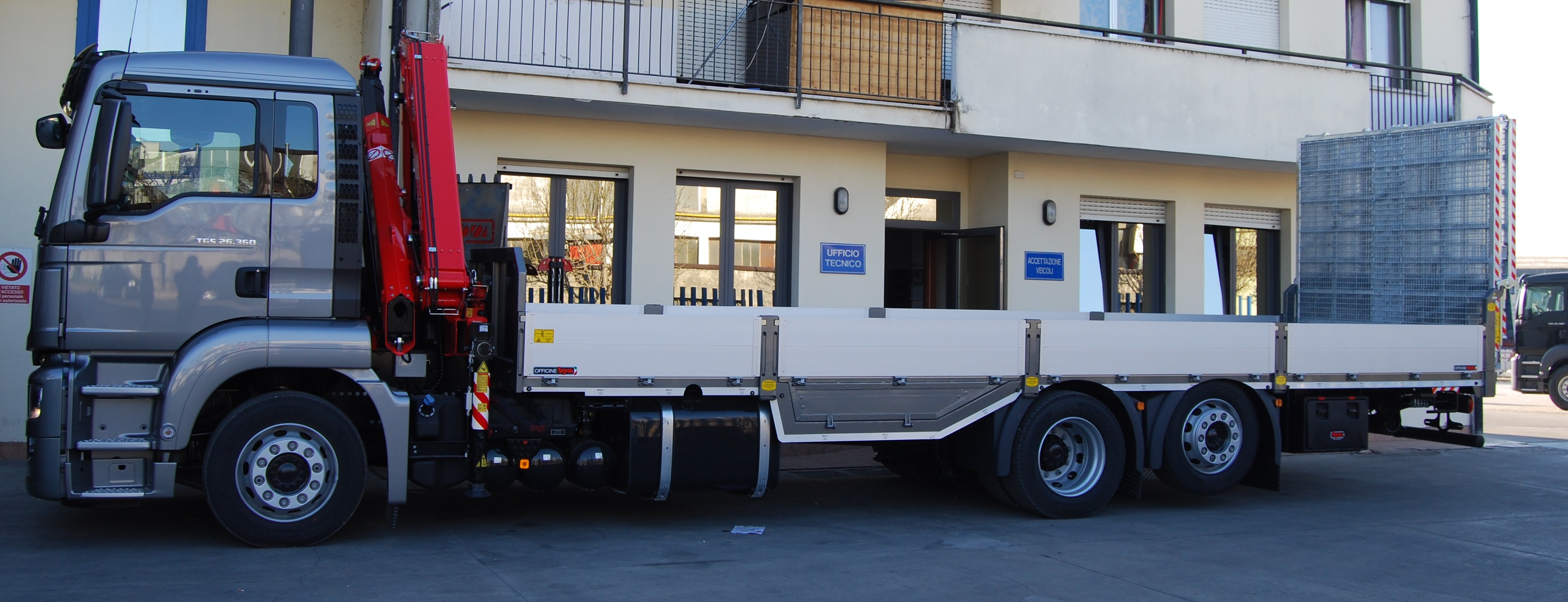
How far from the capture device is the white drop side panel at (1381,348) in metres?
9.41

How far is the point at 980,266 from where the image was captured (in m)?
14.4

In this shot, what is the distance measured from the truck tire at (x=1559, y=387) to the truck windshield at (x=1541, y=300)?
1348 millimetres

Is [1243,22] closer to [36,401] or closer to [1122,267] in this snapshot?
[1122,267]

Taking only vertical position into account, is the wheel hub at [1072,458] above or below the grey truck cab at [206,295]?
below

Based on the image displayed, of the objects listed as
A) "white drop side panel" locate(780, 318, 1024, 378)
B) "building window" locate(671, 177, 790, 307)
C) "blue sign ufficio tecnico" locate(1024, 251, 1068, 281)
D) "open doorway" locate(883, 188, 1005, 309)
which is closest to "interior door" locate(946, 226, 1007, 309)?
"open doorway" locate(883, 188, 1005, 309)

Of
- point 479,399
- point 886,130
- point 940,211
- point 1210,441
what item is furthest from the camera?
point 940,211

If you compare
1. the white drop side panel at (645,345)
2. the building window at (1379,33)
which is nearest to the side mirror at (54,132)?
the white drop side panel at (645,345)

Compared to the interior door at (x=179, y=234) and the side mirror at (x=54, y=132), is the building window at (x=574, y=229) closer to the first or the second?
the interior door at (x=179, y=234)

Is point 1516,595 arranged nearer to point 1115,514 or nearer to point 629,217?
point 1115,514

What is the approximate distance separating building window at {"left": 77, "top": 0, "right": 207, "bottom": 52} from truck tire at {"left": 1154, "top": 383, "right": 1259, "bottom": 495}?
31.6 ft

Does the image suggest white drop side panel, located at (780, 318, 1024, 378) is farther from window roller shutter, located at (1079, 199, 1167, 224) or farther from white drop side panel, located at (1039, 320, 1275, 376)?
window roller shutter, located at (1079, 199, 1167, 224)

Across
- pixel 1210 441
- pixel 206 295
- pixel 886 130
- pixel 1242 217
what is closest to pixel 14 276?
pixel 206 295

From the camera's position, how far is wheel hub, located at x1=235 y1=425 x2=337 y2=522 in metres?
6.72

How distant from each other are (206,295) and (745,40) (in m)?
7.60
